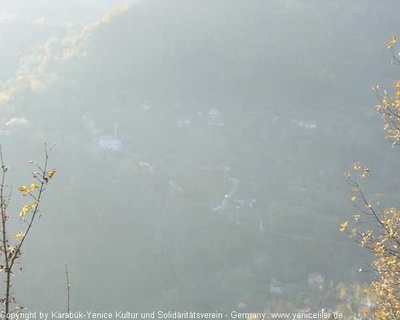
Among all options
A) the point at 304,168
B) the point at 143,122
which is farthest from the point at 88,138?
the point at 304,168

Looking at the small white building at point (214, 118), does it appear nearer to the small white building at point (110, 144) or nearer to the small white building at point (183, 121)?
the small white building at point (183, 121)

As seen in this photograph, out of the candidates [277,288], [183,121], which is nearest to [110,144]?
[183,121]

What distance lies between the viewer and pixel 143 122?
22562mm

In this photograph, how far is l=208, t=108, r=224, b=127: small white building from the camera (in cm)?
2398

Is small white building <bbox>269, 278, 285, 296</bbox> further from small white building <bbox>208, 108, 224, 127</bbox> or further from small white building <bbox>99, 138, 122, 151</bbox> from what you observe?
small white building <bbox>208, 108, 224, 127</bbox>

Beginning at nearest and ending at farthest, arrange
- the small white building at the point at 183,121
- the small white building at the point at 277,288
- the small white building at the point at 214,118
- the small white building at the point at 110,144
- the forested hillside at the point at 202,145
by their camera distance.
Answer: the small white building at the point at 277,288, the forested hillside at the point at 202,145, the small white building at the point at 110,144, the small white building at the point at 183,121, the small white building at the point at 214,118

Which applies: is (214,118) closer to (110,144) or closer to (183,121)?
(183,121)

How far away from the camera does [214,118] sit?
2447 centimetres

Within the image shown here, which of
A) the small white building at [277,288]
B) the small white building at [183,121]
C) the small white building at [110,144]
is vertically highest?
the small white building at [183,121]

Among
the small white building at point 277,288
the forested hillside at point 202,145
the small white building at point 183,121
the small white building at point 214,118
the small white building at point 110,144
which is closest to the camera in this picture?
the small white building at point 277,288

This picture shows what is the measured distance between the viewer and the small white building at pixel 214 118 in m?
24.0

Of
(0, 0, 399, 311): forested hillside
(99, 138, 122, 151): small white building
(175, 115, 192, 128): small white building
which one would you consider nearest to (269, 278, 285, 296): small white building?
(0, 0, 399, 311): forested hillside

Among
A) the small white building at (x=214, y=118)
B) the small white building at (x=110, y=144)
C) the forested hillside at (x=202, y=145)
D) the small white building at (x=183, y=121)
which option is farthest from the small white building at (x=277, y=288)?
the small white building at (x=214, y=118)

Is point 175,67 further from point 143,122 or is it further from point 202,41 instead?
point 143,122
